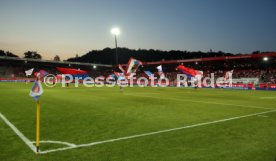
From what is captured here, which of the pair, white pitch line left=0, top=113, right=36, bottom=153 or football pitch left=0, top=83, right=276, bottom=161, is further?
white pitch line left=0, top=113, right=36, bottom=153

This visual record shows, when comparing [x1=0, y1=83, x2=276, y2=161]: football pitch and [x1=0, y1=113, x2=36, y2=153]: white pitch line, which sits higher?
[x1=0, y1=113, x2=36, y2=153]: white pitch line

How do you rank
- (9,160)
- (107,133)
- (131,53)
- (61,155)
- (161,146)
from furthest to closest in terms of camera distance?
(131,53) → (107,133) → (161,146) → (61,155) → (9,160)

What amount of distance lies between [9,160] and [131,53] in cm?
16320

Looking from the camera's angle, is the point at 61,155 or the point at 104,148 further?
the point at 104,148

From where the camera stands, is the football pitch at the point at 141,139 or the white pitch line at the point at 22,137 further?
the white pitch line at the point at 22,137

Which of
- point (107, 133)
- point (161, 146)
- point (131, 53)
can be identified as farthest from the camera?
point (131, 53)

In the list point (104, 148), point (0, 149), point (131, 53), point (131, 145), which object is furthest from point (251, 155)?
point (131, 53)

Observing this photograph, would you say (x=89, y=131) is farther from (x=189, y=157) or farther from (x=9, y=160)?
(x=189, y=157)

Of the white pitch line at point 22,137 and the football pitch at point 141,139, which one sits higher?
the white pitch line at point 22,137

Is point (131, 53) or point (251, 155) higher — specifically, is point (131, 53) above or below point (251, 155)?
above

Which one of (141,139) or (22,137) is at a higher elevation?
(22,137)

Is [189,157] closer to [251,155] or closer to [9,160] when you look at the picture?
[251,155]

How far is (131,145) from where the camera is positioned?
19.5 ft

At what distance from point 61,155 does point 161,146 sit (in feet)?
7.94
